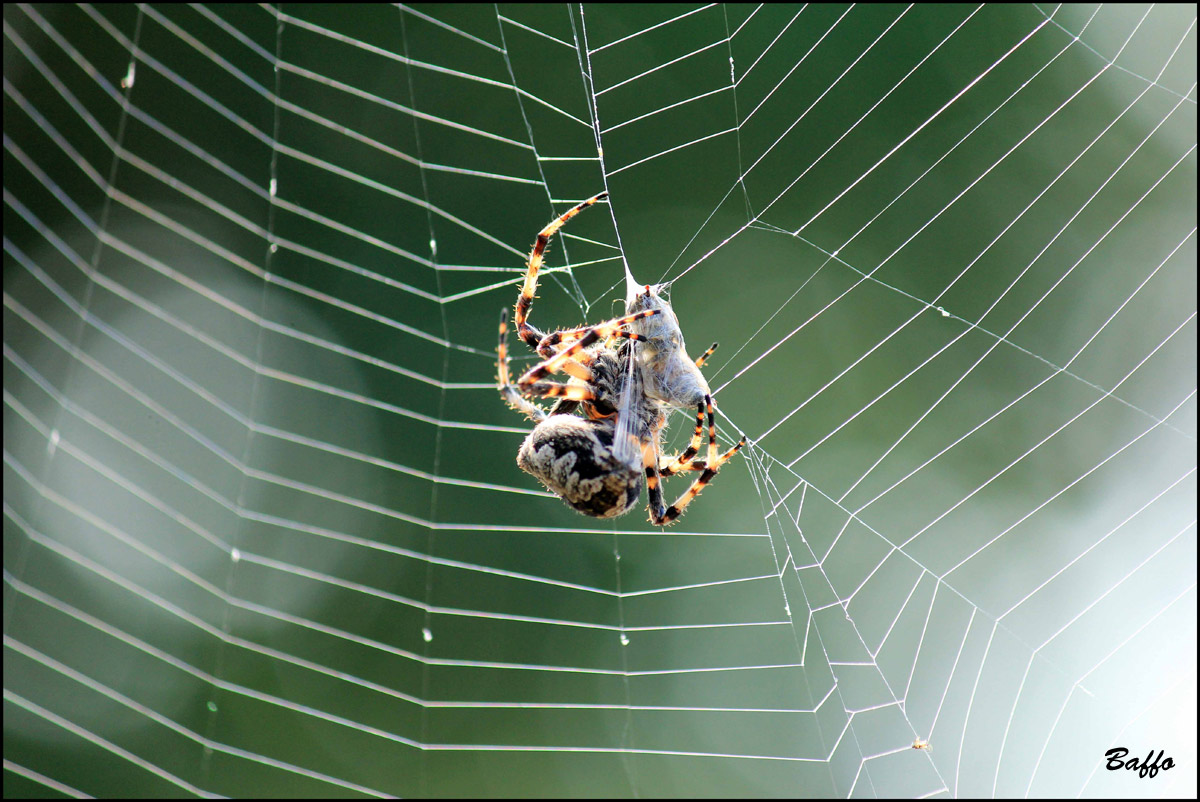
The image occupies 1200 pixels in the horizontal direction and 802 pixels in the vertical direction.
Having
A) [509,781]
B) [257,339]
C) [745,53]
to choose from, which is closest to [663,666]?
[509,781]

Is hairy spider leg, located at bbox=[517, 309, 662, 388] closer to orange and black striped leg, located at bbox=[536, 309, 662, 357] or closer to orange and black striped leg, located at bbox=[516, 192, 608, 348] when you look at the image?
orange and black striped leg, located at bbox=[536, 309, 662, 357]

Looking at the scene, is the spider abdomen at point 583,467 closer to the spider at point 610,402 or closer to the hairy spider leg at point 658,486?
the spider at point 610,402

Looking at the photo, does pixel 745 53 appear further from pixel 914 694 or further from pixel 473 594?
pixel 473 594

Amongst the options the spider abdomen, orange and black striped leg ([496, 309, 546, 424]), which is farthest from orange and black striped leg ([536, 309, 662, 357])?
the spider abdomen

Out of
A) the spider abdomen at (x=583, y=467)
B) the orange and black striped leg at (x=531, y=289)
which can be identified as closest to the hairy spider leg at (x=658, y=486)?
the spider abdomen at (x=583, y=467)

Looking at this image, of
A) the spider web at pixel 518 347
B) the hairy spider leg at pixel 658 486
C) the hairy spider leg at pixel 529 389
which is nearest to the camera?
the hairy spider leg at pixel 529 389

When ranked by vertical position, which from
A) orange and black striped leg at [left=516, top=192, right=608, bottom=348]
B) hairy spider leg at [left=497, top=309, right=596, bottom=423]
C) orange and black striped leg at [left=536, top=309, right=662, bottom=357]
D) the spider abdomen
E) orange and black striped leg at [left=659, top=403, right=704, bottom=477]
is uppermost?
orange and black striped leg at [left=516, top=192, right=608, bottom=348]

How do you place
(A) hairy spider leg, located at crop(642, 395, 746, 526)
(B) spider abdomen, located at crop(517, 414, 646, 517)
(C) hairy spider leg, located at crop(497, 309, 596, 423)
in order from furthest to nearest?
(A) hairy spider leg, located at crop(642, 395, 746, 526), (C) hairy spider leg, located at crop(497, 309, 596, 423), (B) spider abdomen, located at crop(517, 414, 646, 517)
